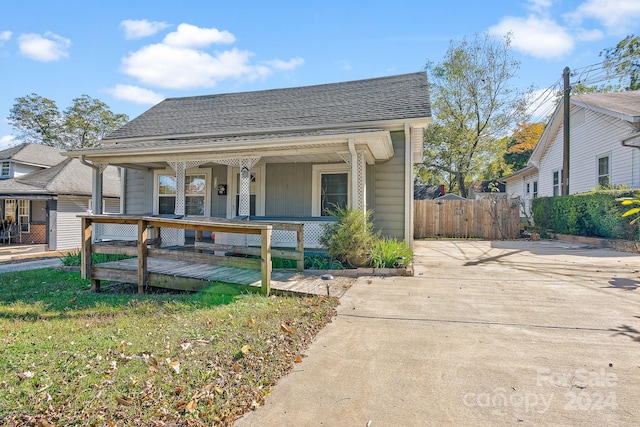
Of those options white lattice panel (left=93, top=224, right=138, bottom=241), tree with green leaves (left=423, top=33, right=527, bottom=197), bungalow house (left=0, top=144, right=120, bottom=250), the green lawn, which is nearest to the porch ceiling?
white lattice panel (left=93, top=224, right=138, bottom=241)

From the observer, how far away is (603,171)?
13.5 meters

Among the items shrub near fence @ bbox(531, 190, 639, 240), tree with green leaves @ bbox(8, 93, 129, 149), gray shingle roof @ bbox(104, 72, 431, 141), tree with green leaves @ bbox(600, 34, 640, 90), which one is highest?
tree with green leaves @ bbox(600, 34, 640, 90)

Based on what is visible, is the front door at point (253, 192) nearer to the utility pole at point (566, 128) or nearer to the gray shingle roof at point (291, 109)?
the gray shingle roof at point (291, 109)

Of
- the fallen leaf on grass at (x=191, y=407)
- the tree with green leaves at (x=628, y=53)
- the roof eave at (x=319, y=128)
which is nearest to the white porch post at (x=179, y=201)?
the roof eave at (x=319, y=128)

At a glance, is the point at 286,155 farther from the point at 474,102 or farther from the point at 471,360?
the point at 474,102

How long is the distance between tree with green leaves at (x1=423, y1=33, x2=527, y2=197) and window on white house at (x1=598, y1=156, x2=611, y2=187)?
10.5 meters

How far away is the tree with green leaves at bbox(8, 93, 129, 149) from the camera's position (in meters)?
30.1

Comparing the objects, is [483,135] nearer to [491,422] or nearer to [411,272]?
[411,272]

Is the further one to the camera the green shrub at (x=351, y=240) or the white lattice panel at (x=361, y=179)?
the white lattice panel at (x=361, y=179)

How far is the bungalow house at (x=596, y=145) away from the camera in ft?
38.3

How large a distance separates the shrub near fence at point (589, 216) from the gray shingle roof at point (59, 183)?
22.2 metres

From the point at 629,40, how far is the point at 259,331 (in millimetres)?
32180

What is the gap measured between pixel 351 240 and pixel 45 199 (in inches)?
669

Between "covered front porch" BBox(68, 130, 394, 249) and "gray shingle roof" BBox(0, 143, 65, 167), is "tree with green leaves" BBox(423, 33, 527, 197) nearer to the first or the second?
"covered front porch" BBox(68, 130, 394, 249)
